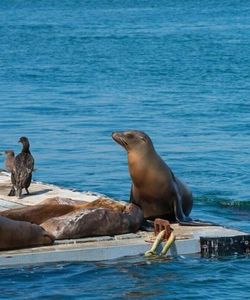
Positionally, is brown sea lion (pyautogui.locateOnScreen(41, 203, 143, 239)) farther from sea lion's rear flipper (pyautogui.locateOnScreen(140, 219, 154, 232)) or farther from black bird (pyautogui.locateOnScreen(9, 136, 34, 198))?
black bird (pyautogui.locateOnScreen(9, 136, 34, 198))

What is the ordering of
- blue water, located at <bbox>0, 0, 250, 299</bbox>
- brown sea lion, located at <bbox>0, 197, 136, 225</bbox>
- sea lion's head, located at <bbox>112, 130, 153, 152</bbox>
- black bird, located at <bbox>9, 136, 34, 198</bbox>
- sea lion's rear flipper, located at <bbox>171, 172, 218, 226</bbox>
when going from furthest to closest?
black bird, located at <bbox>9, 136, 34, 198</bbox>, sea lion's head, located at <bbox>112, 130, 153, 152</bbox>, sea lion's rear flipper, located at <bbox>171, 172, 218, 226</bbox>, brown sea lion, located at <bbox>0, 197, 136, 225</bbox>, blue water, located at <bbox>0, 0, 250, 299</bbox>

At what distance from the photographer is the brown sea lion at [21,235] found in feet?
48.3

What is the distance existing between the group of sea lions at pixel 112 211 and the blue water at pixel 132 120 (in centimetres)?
59

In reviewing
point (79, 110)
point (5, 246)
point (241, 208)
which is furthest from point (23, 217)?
point (79, 110)

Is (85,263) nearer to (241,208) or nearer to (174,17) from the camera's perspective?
(241,208)

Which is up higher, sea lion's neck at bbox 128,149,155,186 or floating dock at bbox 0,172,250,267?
sea lion's neck at bbox 128,149,155,186

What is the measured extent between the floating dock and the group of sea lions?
0.12m

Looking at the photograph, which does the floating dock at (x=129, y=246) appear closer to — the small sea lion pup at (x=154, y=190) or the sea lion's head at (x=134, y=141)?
the small sea lion pup at (x=154, y=190)

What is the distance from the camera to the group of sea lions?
14.9 m

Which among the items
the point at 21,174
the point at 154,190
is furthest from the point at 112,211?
the point at 21,174

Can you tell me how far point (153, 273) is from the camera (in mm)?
14633

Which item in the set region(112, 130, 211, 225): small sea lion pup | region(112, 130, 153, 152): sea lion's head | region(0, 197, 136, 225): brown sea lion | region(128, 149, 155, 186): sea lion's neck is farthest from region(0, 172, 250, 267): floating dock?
region(112, 130, 153, 152): sea lion's head

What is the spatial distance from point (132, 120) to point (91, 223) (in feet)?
56.4

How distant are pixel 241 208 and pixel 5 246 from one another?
6506mm
